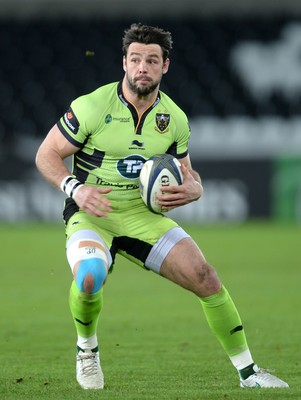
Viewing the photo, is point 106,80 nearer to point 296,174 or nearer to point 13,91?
point 13,91

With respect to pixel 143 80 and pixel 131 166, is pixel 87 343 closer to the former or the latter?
pixel 131 166

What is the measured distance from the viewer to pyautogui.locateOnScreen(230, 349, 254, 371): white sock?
6055mm

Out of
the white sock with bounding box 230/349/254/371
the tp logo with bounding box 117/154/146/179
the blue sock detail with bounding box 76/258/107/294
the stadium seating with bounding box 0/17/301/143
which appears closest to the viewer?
the blue sock detail with bounding box 76/258/107/294

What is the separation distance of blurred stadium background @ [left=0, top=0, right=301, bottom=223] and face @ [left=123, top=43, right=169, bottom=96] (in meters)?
15.6

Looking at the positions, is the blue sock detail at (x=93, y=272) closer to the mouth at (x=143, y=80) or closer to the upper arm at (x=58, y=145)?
the upper arm at (x=58, y=145)

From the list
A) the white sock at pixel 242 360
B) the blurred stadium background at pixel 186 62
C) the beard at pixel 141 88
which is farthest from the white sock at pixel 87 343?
the blurred stadium background at pixel 186 62

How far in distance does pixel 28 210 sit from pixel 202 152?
11.6 feet

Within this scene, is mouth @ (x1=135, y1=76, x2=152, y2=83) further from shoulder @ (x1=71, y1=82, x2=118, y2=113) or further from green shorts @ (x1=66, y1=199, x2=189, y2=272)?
green shorts @ (x1=66, y1=199, x2=189, y2=272)

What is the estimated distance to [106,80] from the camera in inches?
912

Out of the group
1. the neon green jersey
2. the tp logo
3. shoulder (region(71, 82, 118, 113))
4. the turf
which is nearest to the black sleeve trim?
the neon green jersey

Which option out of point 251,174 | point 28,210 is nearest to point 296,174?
point 251,174

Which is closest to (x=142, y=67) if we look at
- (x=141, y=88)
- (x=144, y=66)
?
(x=144, y=66)

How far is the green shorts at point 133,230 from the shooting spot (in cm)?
620

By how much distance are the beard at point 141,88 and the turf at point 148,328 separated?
1704 millimetres
